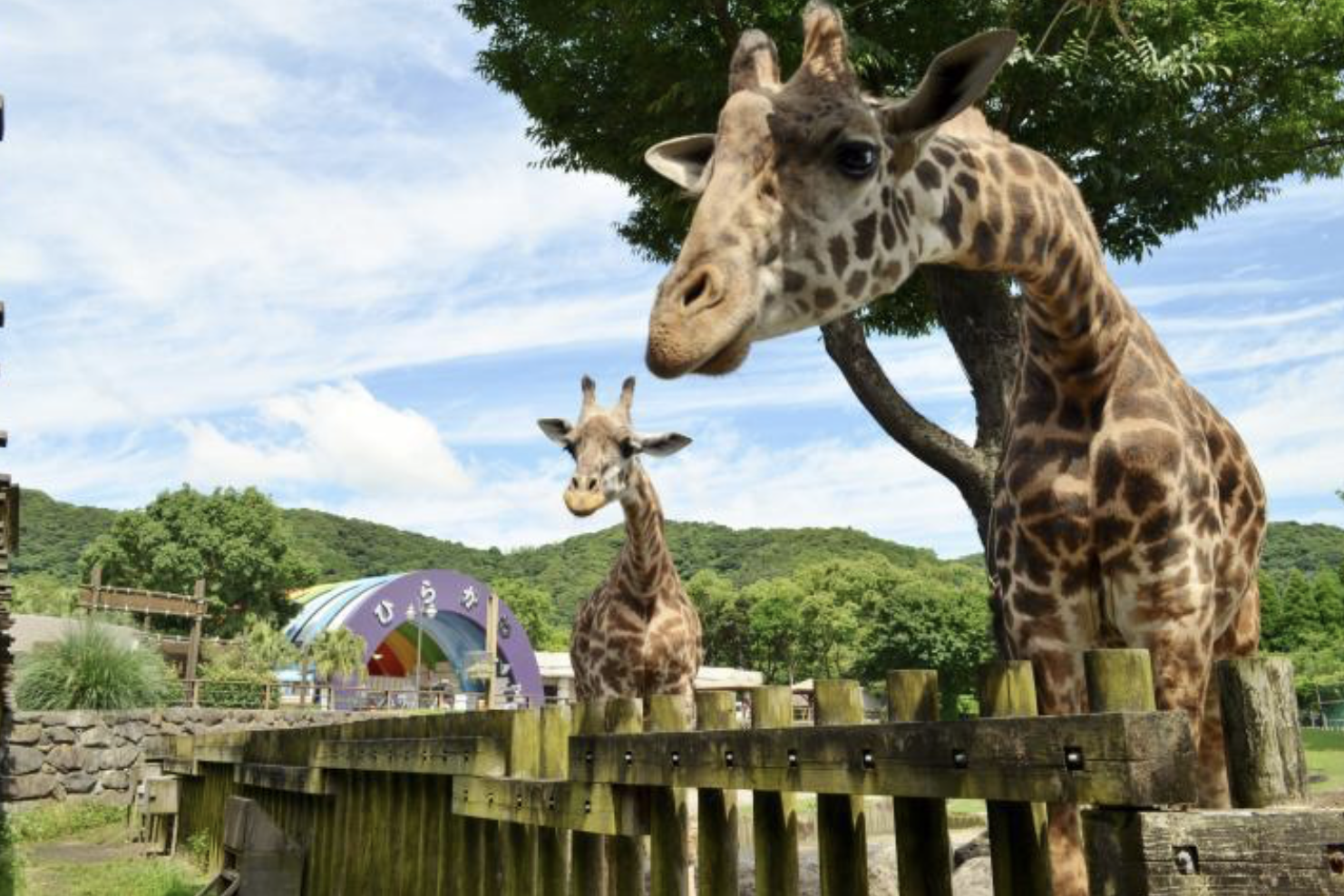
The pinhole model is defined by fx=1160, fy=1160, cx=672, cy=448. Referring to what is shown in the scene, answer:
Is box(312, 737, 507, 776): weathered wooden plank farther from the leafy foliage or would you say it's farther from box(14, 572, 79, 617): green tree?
box(14, 572, 79, 617): green tree

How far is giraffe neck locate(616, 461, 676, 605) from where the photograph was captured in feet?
24.9

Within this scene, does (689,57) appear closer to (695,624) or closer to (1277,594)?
(695,624)

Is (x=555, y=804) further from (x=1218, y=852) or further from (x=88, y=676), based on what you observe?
(x=88, y=676)

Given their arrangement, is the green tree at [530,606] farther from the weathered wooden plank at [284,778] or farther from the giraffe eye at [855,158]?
the giraffe eye at [855,158]

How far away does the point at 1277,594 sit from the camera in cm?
5762

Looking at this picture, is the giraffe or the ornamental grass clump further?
the ornamental grass clump

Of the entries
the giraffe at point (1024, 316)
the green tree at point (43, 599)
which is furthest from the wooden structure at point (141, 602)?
the giraffe at point (1024, 316)

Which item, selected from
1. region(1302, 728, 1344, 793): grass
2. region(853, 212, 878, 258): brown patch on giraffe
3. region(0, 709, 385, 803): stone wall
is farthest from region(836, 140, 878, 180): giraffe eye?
region(0, 709, 385, 803): stone wall

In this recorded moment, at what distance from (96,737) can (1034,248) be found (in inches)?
723

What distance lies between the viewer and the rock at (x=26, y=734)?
16.8 meters

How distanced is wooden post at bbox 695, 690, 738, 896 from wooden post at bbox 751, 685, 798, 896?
157 mm

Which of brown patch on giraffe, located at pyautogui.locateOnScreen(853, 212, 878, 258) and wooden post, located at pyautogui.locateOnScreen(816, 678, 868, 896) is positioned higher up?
brown patch on giraffe, located at pyautogui.locateOnScreen(853, 212, 878, 258)

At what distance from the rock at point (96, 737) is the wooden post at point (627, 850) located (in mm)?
A: 16701

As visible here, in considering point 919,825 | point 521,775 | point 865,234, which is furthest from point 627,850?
point 865,234
